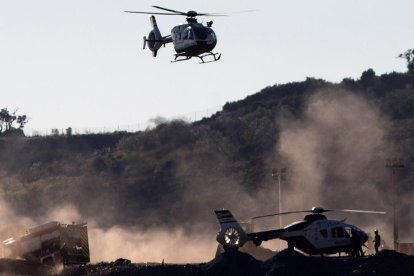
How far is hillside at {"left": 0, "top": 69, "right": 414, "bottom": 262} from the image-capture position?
470 feet

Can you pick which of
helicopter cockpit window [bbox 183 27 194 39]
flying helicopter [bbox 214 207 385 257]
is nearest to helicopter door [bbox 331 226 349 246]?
flying helicopter [bbox 214 207 385 257]

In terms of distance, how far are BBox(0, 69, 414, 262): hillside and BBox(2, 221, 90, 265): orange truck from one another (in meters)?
52.6

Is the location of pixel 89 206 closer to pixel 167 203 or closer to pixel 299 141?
pixel 167 203

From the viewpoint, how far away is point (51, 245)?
79.8 metres

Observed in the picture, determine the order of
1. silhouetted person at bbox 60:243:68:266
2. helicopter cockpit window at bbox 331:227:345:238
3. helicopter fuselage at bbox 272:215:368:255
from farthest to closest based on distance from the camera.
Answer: silhouetted person at bbox 60:243:68:266 < helicopter cockpit window at bbox 331:227:345:238 < helicopter fuselage at bbox 272:215:368:255

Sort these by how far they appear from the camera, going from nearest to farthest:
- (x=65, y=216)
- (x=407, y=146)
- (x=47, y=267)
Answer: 1. (x=47, y=267)
2. (x=65, y=216)
3. (x=407, y=146)

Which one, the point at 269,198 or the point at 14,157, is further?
the point at 14,157

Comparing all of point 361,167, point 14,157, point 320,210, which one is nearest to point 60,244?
point 320,210

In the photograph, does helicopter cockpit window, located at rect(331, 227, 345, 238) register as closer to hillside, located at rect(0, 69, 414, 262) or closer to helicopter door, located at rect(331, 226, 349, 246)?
helicopter door, located at rect(331, 226, 349, 246)

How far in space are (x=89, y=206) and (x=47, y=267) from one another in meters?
68.2

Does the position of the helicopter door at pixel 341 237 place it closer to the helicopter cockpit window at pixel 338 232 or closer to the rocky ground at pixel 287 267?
the helicopter cockpit window at pixel 338 232

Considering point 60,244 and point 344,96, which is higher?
point 344,96

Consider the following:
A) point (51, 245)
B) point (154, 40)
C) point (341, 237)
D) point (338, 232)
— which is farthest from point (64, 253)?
point (341, 237)

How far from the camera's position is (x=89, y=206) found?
479ft
